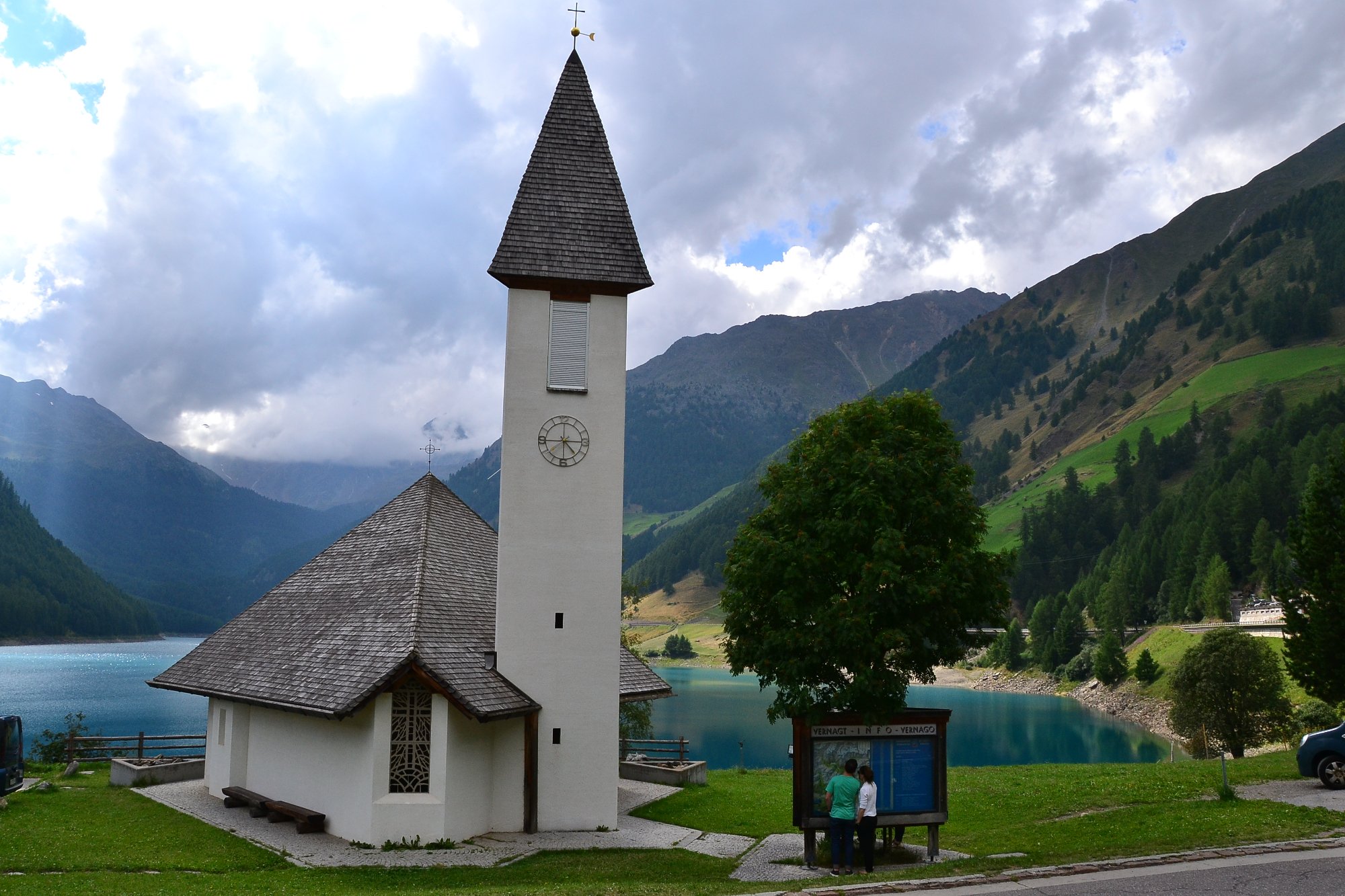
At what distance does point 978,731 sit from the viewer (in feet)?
229

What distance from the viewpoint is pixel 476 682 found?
19719 millimetres

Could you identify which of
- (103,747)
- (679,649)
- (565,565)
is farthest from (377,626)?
(679,649)

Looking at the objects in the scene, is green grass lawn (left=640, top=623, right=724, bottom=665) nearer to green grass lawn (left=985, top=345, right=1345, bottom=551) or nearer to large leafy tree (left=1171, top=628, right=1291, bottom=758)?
green grass lawn (left=985, top=345, right=1345, bottom=551)

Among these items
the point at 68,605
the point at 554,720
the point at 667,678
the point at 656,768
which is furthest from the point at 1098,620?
the point at 68,605

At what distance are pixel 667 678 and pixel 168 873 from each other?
110m

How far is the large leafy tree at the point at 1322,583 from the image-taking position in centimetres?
2422

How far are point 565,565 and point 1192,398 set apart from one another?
17437 cm

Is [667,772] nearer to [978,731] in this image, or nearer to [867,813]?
[867,813]

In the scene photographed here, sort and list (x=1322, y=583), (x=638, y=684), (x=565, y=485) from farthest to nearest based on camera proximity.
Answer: (x=1322, y=583), (x=638, y=684), (x=565, y=485)

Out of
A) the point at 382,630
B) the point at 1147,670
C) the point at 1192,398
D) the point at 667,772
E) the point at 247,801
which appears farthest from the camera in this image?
the point at 1192,398

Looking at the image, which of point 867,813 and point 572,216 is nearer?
point 867,813

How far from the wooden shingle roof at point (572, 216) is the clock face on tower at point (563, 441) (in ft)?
10.3

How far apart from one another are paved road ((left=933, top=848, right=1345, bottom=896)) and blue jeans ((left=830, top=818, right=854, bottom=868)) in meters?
2.93

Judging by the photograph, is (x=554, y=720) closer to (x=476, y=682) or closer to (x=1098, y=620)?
(x=476, y=682)
